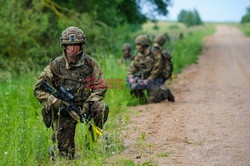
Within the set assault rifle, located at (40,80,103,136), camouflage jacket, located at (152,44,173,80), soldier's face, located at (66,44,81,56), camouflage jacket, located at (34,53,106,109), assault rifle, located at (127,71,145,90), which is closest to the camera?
assault rifle, located at (40,80,103,136)

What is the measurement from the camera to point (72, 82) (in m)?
6.84

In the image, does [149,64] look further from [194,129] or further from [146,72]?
[194,129]

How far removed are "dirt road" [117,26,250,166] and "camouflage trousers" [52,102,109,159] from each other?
2.11 ft

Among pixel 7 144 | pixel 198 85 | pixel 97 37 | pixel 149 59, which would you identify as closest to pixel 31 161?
pixel 7 144

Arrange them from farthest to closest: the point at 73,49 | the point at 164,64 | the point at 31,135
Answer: the point at 164,64 → the point at 31,135 → the point at 73,49

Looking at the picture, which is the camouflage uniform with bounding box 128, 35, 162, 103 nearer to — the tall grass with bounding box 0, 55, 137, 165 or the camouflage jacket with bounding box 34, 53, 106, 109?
the tall grass with bounding box 0, 55, 137, 165

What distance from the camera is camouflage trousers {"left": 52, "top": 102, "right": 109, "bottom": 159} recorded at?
6.77m

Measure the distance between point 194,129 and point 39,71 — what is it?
7267 mm

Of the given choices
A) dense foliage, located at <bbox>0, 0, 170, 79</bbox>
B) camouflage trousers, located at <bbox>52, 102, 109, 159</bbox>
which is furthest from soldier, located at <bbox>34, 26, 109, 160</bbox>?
dense foliage, located at <bbox>0, 0, 170, 79</bbox>

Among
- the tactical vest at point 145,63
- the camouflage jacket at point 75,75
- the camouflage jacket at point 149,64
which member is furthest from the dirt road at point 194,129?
the camouflage jacket at point 75,75

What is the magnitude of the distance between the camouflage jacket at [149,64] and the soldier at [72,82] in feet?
15.0

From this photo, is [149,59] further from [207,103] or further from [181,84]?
[181,84]

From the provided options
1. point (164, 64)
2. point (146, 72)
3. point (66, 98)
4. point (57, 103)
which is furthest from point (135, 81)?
point (57, 103)

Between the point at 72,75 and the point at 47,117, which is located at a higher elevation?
the point at 72,75
